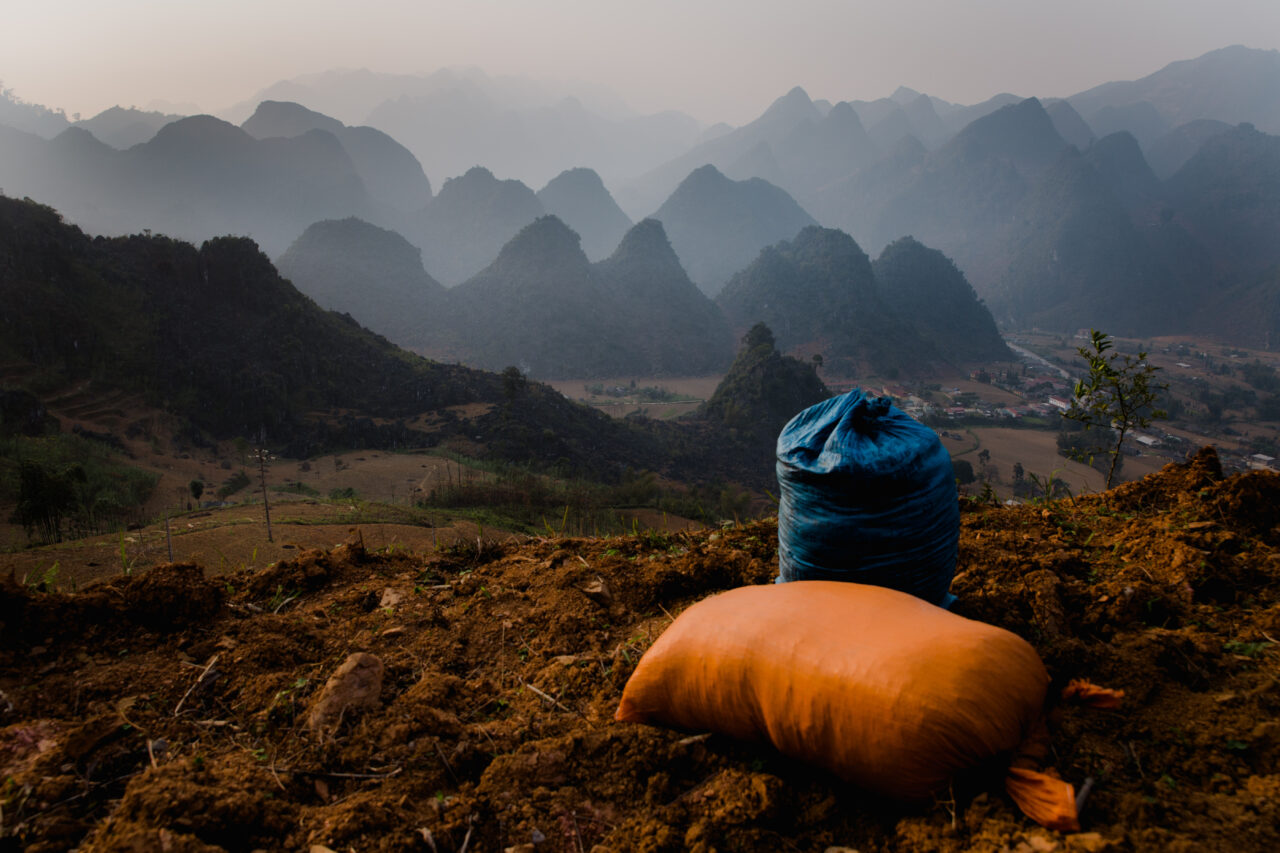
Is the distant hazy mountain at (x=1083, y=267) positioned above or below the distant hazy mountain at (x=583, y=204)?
below

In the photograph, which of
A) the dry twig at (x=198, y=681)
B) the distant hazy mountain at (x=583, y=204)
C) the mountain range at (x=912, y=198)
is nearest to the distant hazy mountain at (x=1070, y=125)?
the mountain range at (x=912, y=198)

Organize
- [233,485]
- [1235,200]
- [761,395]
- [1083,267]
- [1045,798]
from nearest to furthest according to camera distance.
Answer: [1045,798], [233,485], [761,395], [1235,200], [1083,267]

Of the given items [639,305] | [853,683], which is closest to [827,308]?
[639,305]

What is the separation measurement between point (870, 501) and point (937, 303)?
61.3 m

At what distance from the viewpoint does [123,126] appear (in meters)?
99.8

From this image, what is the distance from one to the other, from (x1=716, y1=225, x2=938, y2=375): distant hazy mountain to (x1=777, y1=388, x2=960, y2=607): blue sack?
46.4 metres

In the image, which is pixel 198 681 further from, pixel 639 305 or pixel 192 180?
pixel 192 180

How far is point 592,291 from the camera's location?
52.3 m

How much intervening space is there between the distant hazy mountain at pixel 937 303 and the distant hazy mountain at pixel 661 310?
1639cm

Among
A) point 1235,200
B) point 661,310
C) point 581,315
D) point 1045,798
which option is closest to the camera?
point 1045,798

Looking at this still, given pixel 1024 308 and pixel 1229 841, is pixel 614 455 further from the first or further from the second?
pixel 1024 308

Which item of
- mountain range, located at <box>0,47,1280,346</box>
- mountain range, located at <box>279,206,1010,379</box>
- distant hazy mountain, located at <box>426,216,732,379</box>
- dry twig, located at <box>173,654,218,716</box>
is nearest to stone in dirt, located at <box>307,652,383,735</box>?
dry twig, located at <box>173,654,218,716</box>

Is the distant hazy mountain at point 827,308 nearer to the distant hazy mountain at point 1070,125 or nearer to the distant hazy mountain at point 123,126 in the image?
the distant hazy mountain at point 1070,125

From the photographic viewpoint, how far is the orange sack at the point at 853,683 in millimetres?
1276
